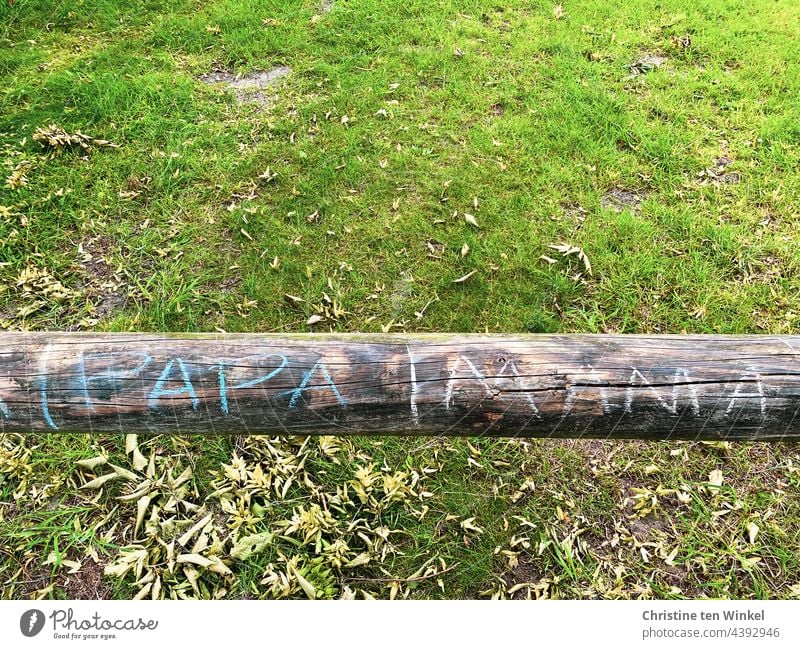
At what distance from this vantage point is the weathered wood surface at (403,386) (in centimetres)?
178

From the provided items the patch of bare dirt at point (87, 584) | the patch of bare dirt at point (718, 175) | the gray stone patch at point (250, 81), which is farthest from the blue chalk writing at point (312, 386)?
the gray stone patch at point (250, 81)

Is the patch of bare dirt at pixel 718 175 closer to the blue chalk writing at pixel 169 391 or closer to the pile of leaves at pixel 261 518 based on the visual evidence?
the pile of leaves at pixel 261 518

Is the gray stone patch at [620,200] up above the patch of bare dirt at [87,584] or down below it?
above

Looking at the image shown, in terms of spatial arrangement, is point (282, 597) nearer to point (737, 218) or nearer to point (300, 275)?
point (300, 275)

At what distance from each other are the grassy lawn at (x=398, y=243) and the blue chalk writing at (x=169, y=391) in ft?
3.49

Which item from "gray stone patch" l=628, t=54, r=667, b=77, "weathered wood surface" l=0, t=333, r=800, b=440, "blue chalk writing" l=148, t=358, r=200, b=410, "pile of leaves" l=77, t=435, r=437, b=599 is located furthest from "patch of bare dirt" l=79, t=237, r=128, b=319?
"gray stone patch" l=628, t=54, r=667, b=77

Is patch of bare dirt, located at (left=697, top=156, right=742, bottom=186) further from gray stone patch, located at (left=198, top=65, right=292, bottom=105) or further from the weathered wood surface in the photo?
gray stone patch, located at (left=198, top=65, right=292, bottom=105)

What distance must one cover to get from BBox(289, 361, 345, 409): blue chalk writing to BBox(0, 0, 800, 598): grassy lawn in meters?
1.06

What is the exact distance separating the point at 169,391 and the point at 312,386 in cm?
47

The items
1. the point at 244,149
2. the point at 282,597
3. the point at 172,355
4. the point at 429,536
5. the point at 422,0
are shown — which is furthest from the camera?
the point at 422,0

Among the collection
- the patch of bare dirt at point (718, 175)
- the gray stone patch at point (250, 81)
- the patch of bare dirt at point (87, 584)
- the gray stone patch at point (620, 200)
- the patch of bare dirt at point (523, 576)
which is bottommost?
the patch of bare dirt at point (523, 576)
